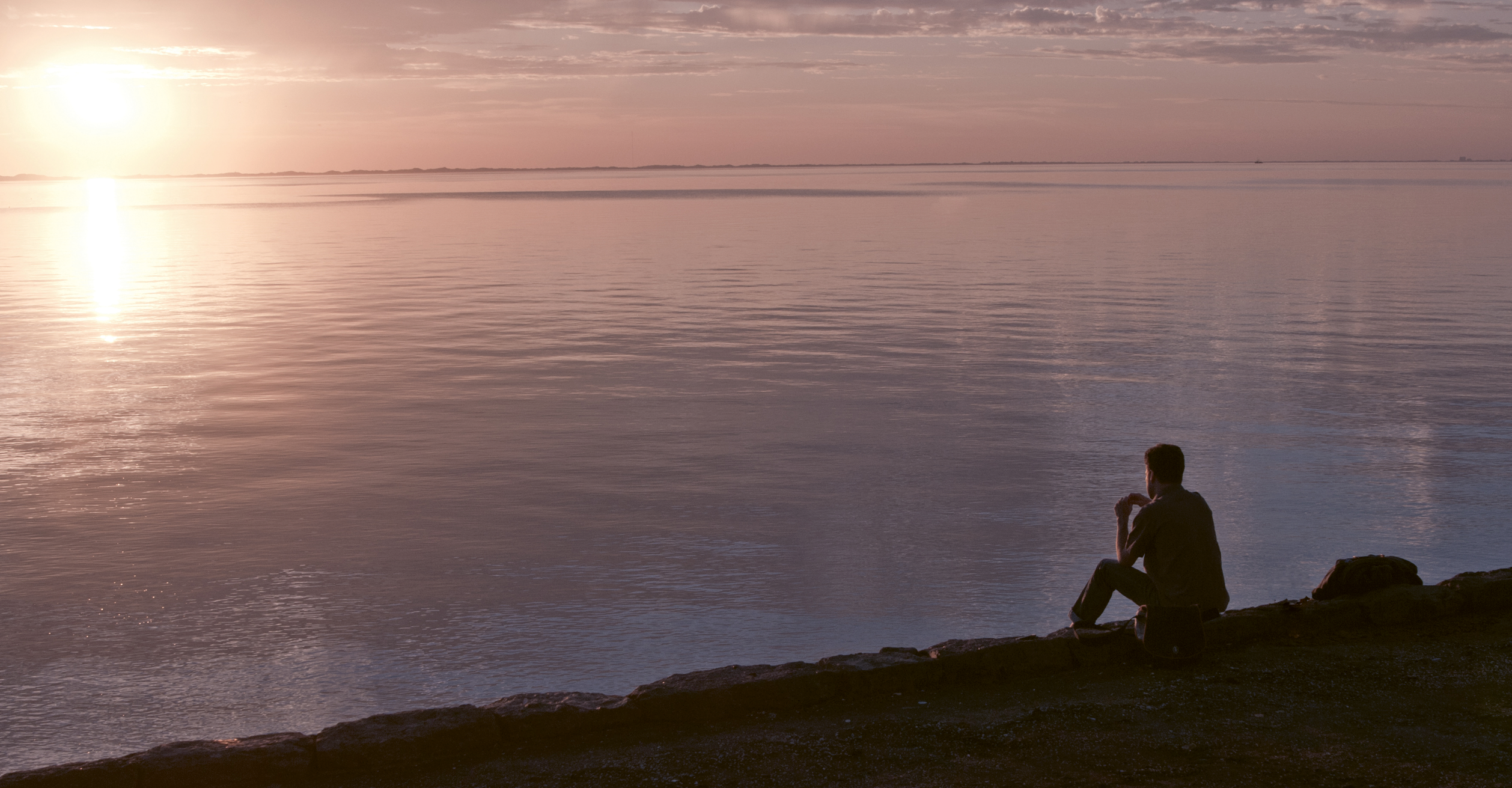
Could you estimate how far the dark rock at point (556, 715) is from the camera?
18.2 ft

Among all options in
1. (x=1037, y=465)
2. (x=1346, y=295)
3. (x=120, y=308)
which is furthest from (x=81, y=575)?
(x=1346, y=295)

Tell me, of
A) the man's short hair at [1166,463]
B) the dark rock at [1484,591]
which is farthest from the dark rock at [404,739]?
the dark rock at [1484,591]

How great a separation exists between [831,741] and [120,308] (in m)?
25.3

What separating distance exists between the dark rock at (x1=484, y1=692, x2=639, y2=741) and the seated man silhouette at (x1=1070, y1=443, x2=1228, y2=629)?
2538 mm

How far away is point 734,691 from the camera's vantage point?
229 inches

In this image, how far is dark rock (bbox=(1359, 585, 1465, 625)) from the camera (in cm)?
691

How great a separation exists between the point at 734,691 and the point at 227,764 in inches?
86.6

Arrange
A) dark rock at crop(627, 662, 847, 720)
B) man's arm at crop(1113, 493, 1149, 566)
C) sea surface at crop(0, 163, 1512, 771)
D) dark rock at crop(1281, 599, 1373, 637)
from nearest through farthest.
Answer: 1. dark rock at crop(627, 662, 847, 720)
2. man's arm at crop(1113, 493, 1149, 566)
3. dark rock at crop(1281, 599, 1373, 637)
4. sea surface at crop(0, 163, 1512, 771)

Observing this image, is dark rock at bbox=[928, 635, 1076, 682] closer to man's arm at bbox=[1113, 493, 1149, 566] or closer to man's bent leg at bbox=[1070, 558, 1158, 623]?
man's bent leg at bbox=[1070, 558, 1158, 623]

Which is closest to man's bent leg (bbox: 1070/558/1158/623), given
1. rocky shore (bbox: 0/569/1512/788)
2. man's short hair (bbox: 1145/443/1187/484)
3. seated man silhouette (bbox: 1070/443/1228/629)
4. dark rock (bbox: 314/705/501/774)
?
seated man silhouette (bbox: 1070/443/1228/629)

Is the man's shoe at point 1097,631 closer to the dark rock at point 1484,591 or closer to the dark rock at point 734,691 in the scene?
the dark rock at point 734,691

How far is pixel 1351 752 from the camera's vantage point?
5195 millimetres

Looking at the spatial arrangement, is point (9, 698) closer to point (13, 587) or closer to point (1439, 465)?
point (13, 587)

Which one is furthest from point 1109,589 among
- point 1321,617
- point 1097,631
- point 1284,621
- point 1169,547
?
point 1321,617
